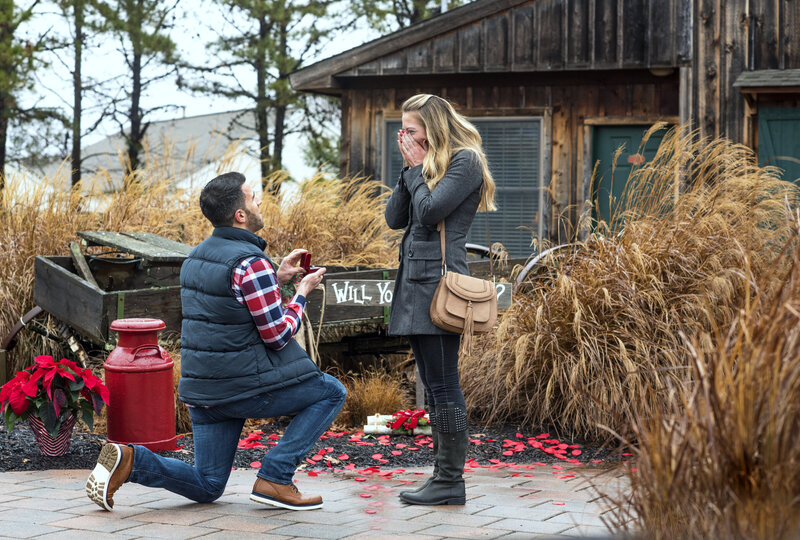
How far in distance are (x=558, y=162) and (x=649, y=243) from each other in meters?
5.73

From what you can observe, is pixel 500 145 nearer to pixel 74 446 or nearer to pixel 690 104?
pixel 690 104

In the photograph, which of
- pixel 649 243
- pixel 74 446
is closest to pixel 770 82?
pixel 649 243

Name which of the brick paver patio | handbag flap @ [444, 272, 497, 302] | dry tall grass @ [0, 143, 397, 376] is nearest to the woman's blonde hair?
handbag flap @ [444, 272, 497, 302]

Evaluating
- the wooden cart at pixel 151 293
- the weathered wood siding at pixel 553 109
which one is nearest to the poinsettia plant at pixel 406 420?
the wooden cart at pixel 151 293

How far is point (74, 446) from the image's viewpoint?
18.8ft

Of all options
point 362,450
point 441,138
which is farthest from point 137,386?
point 441,138

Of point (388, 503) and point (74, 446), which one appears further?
point (74, 446)

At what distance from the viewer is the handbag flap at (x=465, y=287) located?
4207 mm

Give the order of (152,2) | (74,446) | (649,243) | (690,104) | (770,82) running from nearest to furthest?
(74,446)
(649,243)
(770,82)
(690,104)
(152,2)

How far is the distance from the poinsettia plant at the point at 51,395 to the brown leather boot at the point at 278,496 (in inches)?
64.0

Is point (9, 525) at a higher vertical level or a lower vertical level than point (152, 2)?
lower

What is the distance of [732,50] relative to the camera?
10531 mm

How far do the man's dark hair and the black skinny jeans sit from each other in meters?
0.95

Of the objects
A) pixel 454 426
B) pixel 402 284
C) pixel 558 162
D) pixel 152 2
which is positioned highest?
A: pixel 152 2
